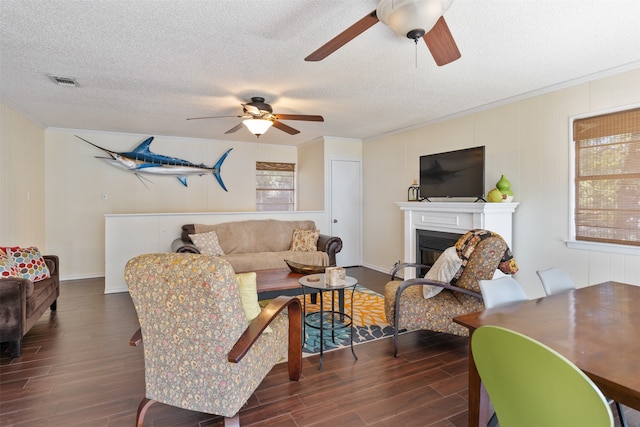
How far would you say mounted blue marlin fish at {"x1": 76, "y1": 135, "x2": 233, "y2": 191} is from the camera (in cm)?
567

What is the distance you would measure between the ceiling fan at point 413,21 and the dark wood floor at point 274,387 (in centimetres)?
222

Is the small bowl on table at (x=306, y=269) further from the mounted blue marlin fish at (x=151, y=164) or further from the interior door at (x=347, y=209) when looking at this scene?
the mounted blue marlin fish at (x=151, y=164)

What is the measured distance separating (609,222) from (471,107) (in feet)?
6.54

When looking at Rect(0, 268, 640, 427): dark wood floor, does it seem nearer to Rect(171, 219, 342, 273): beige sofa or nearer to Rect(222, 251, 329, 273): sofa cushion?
Rect(222, 251, 329, 273): sofa cushion

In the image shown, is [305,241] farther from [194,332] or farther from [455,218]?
[194,332]

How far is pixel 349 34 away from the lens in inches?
74.0

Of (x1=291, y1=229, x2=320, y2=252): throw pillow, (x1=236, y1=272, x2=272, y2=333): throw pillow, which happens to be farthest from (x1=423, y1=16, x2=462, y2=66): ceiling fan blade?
(x1=291, y1=229, x2=320, y2=252): throw pillow

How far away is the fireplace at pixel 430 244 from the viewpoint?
14.4 feet

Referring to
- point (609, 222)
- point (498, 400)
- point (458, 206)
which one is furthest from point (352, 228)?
point (498, 400)

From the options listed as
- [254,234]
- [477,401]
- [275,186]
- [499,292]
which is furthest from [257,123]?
[275,186]

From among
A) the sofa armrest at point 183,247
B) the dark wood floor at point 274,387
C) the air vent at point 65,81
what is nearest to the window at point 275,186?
the sofa armrest at point 183,247

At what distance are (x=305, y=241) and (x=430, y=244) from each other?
6.33 feet

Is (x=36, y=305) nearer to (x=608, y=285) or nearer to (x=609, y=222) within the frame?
(x=608, y=285)

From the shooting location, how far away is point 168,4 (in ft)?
6.60
